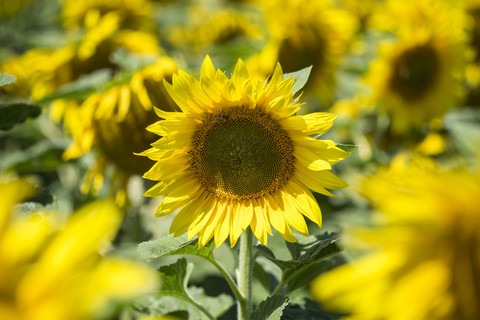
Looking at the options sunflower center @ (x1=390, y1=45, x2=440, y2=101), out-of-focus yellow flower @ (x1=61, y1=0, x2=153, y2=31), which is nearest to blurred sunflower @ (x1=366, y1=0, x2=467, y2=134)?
sunflower center @ (x1=390, y1=45, x2=440, y2=101)

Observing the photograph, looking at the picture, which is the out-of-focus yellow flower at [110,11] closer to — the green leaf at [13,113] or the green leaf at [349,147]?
the green leaf at [13,113]

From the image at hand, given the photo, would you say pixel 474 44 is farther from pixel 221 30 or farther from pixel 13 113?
pixel 13 113

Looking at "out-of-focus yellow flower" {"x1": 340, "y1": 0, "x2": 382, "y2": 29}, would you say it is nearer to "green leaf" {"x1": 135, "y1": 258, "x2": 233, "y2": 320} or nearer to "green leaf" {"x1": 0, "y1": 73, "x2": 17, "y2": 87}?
"green leaf" {"x1": 135, "y1": 258, "x2": 233, "y2": 320}

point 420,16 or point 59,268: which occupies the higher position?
point 59,268

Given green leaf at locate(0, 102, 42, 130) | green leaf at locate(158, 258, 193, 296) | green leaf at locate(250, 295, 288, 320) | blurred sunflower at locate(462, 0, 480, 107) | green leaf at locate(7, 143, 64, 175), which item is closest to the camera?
green leaf at locate(250, 295, 288, 320)

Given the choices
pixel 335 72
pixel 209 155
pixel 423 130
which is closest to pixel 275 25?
pixel 335 72

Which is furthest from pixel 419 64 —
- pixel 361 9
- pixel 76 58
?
pixel 76 58

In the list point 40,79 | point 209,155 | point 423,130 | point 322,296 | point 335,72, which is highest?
point 322,296

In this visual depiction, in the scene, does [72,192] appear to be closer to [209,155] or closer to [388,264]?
[209,155]
